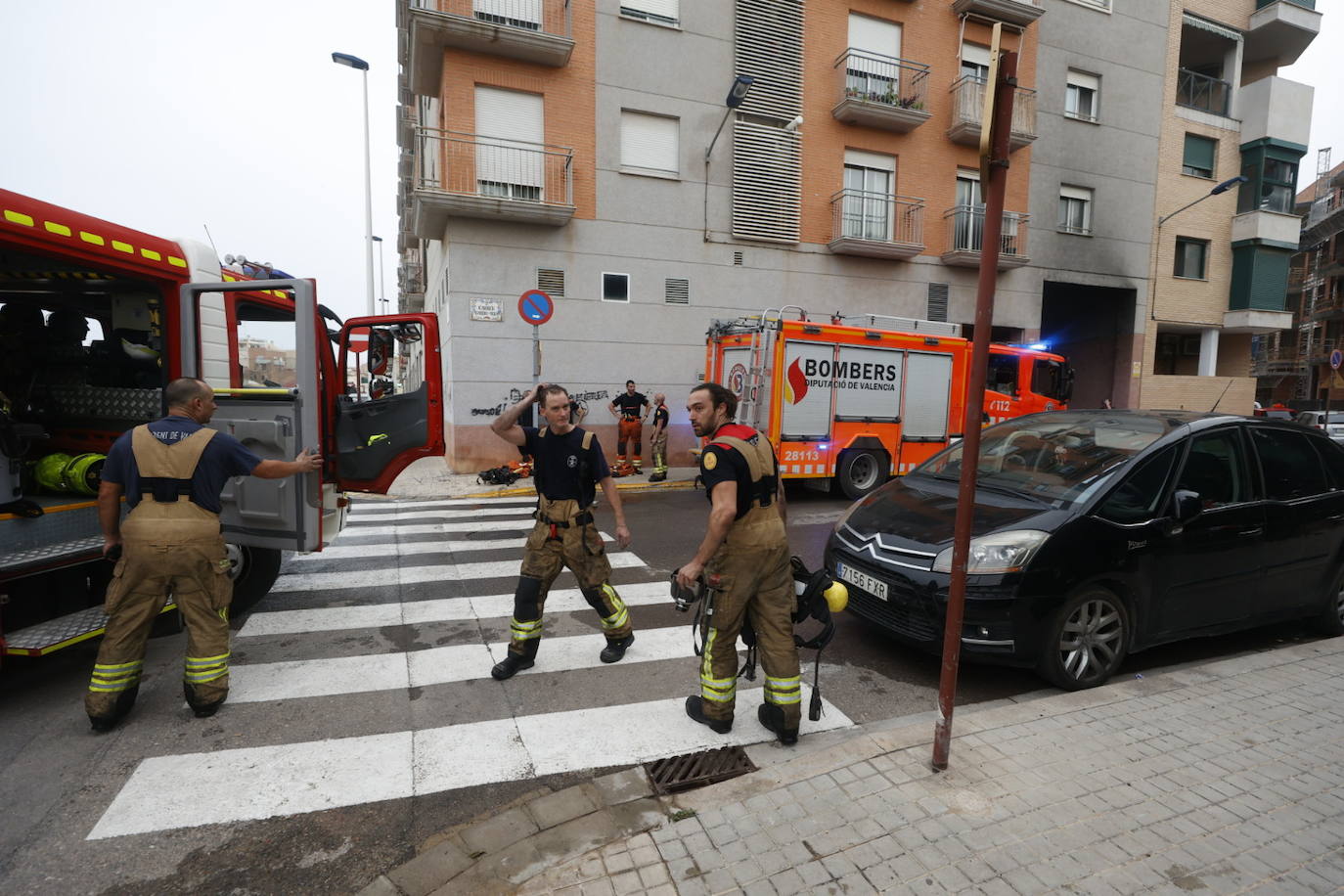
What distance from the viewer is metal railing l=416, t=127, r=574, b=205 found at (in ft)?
42.5

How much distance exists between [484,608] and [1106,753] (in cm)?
417

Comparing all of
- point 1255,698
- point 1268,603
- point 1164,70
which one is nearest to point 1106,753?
point 1255,698

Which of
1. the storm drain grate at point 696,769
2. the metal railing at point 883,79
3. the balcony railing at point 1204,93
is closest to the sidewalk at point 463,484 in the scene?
the storm drain grate at point 696,769

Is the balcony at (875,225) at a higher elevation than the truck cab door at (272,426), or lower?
higher

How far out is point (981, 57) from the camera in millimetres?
17797

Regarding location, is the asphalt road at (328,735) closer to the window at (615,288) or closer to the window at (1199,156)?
the window at (615,288)

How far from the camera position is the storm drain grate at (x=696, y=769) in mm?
2998

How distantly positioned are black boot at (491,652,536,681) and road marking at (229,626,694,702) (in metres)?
0.07

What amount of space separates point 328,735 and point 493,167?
40.2ft

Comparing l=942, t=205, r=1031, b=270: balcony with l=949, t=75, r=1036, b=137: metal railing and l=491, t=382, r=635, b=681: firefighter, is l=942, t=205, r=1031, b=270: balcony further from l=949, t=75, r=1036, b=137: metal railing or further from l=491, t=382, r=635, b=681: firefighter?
l=491, t=382, r=635, b=681: firefighter

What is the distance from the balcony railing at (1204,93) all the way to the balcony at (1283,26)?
64.9 inches

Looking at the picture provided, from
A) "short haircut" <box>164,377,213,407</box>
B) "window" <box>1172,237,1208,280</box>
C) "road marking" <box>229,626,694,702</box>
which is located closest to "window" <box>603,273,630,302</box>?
"road marking" <box>229,626,694,702</box>

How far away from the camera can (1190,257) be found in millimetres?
21125

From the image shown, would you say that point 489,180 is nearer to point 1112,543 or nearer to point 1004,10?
point 1112,543
